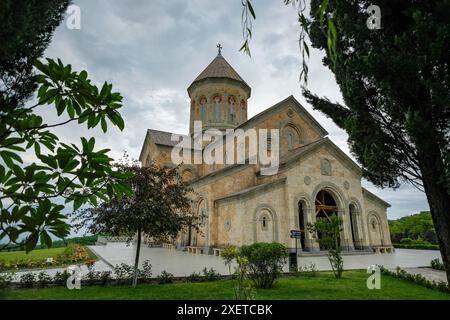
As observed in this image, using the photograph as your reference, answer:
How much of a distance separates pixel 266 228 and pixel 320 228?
6.83 metres

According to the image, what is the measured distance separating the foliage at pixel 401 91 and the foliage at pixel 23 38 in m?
5.32

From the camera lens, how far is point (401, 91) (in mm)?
6031

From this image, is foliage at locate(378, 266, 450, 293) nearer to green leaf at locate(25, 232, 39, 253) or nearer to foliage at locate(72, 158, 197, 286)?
foliage at locate(72, 158, 197, 286)

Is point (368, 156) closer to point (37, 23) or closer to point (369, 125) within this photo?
point (369, 125)

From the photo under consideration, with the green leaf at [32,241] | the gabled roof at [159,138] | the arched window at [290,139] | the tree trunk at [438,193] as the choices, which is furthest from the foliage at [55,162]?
the gabled roof at [159,138]

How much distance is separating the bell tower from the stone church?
537cm

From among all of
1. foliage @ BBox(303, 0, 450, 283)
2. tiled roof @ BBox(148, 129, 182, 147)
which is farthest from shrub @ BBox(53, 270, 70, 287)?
tiled roof @ BBox(148, 129, 182, 147)

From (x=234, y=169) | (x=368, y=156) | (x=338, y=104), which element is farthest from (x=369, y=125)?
(x=234, y=169)

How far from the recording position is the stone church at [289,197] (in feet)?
55.2

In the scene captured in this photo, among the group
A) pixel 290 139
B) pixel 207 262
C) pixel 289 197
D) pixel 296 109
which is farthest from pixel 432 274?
pixel 296 109

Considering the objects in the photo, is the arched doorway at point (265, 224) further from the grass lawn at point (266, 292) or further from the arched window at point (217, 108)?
the arched window at point (217, 108)

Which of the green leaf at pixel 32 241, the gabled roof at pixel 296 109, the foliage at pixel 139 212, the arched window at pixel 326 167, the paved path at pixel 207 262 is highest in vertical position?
the gabled roof at pixel 296 109

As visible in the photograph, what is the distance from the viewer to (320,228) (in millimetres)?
10203
